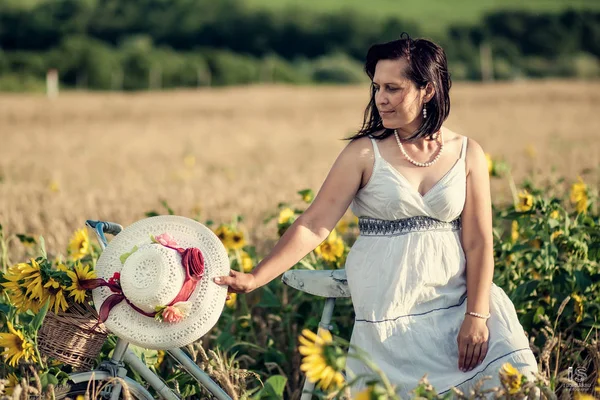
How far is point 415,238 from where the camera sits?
2844mm

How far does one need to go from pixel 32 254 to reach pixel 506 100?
16902 millimetres

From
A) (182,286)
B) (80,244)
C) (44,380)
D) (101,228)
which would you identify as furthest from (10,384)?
(80,244)

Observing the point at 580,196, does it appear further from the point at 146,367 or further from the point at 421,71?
the point at 146,367

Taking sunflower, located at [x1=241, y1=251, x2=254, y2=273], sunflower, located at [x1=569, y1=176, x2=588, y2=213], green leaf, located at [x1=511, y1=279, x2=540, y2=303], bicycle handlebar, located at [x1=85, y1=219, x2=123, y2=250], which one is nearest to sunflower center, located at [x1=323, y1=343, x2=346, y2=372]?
bicycle handlebar, located at [x1=85, y1=219, x2=123, y2=250]

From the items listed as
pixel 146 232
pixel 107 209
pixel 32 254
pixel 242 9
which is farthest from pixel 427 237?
pixel 242 9

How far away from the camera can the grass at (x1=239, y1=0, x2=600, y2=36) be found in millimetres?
38969

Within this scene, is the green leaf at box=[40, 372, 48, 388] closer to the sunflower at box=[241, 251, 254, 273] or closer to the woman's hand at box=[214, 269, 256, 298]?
the woman's hand at box=[214, 269, 256, 298]

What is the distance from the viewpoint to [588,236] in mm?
4082

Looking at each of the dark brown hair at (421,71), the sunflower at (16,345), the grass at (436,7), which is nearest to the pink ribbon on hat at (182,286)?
the sunflower at (16,345)

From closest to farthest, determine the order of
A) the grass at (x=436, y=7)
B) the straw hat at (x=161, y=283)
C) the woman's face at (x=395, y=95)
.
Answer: the straw hat at (x=161, y=283) < the woman's face at (x=395, y=95) < the grass at (x=436, y=7)

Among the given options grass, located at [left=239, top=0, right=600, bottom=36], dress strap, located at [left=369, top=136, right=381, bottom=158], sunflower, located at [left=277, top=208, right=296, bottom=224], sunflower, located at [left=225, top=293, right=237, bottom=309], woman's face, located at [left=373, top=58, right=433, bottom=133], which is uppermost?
woman's face, located at [left=373, top=58, right=433, bottom=133]

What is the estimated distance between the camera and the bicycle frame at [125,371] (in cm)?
261

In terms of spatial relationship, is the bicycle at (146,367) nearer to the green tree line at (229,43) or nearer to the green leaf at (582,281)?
the green leaf at (582,281)

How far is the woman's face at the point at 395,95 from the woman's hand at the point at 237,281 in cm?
65
